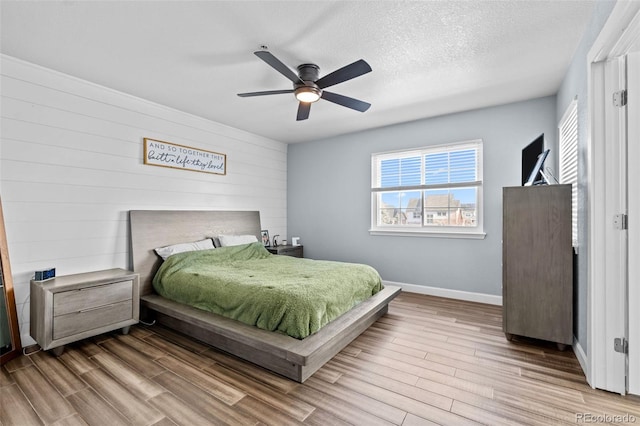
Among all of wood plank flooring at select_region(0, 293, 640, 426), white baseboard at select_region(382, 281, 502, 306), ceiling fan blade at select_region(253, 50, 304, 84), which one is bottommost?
wood plank flooring at select_region(0, 293, 640, 426)

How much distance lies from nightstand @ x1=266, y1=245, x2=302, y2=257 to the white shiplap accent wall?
4.50 feet

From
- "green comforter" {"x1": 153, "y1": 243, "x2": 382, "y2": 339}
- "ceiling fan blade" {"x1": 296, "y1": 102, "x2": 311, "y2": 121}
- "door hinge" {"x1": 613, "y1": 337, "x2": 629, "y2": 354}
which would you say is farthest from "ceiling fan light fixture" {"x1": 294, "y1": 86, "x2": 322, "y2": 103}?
"door hinge" {"x1": 613, "y1": 337, "x2": 629, "y2": 354}

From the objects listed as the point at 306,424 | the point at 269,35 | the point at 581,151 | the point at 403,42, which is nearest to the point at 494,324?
the point at 581,151

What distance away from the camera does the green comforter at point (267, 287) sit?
7.83ft

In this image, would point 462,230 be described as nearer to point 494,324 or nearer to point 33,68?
point 494,324

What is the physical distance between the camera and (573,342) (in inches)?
101

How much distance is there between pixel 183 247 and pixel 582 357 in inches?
164

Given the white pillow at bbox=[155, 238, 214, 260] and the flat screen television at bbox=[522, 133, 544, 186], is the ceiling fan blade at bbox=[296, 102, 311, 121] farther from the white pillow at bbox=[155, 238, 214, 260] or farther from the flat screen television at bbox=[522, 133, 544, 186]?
the flat screen television at bbox=[522, 133, 544, 186]

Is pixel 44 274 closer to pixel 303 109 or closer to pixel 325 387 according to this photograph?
pixel 325 387

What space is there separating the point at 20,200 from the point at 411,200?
15.2ft

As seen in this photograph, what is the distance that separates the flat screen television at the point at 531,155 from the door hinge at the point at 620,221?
948mm

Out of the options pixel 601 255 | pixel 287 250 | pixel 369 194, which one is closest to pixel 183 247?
pixel 287 250

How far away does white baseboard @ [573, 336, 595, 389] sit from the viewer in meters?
2.13

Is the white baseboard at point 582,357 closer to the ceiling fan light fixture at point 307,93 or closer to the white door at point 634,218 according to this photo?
the white door at point 634,218
